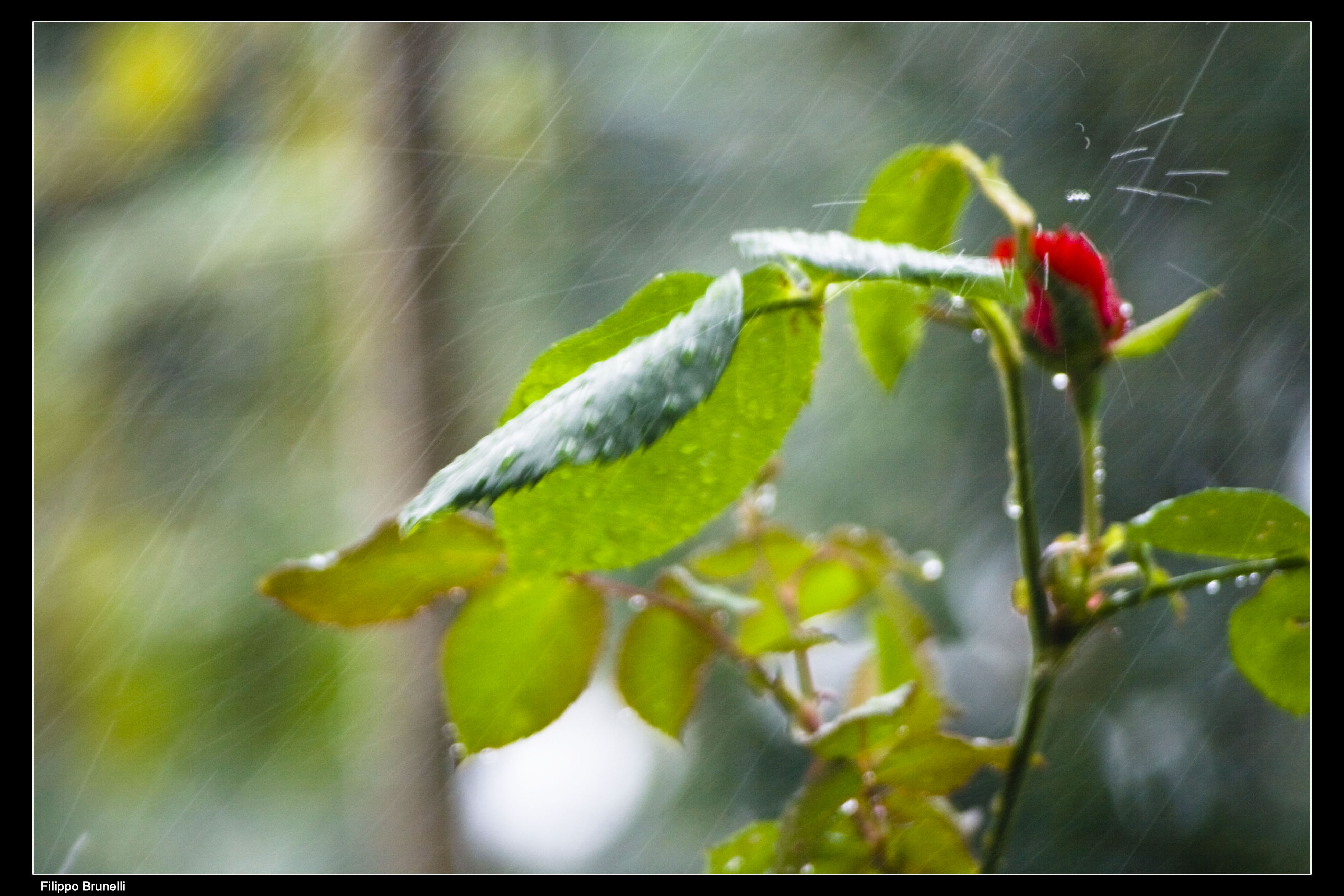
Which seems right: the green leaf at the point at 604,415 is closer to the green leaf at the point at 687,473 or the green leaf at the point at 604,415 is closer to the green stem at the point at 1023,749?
the green leaf at the point at 687,473

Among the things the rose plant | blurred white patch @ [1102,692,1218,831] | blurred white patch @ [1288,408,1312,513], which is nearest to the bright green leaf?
the rose plant

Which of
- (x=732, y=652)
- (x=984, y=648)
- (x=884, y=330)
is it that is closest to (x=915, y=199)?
(x=884, y=330)

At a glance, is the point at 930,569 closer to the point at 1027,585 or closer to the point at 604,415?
the point at 1027,585

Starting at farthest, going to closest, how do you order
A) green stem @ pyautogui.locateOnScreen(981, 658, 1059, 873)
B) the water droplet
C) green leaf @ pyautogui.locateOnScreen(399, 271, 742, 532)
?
the water droplet < green stem @ pyautogui.locateOnScreen(981, 658, 1059, 873) < green leaf @ pyautogui.locateOnScreen(399, 271, 742, 532)

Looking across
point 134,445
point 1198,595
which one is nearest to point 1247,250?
point 1198,595

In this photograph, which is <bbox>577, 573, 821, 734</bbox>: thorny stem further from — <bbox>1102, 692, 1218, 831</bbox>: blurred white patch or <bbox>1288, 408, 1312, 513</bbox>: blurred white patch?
<bbox>1102, 692, 1218, 831</bbox>: blurred white patch

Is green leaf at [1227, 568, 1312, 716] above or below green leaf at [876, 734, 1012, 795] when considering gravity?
above

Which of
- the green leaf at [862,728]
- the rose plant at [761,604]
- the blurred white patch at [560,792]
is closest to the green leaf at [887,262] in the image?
the rose plant at [761,604]
